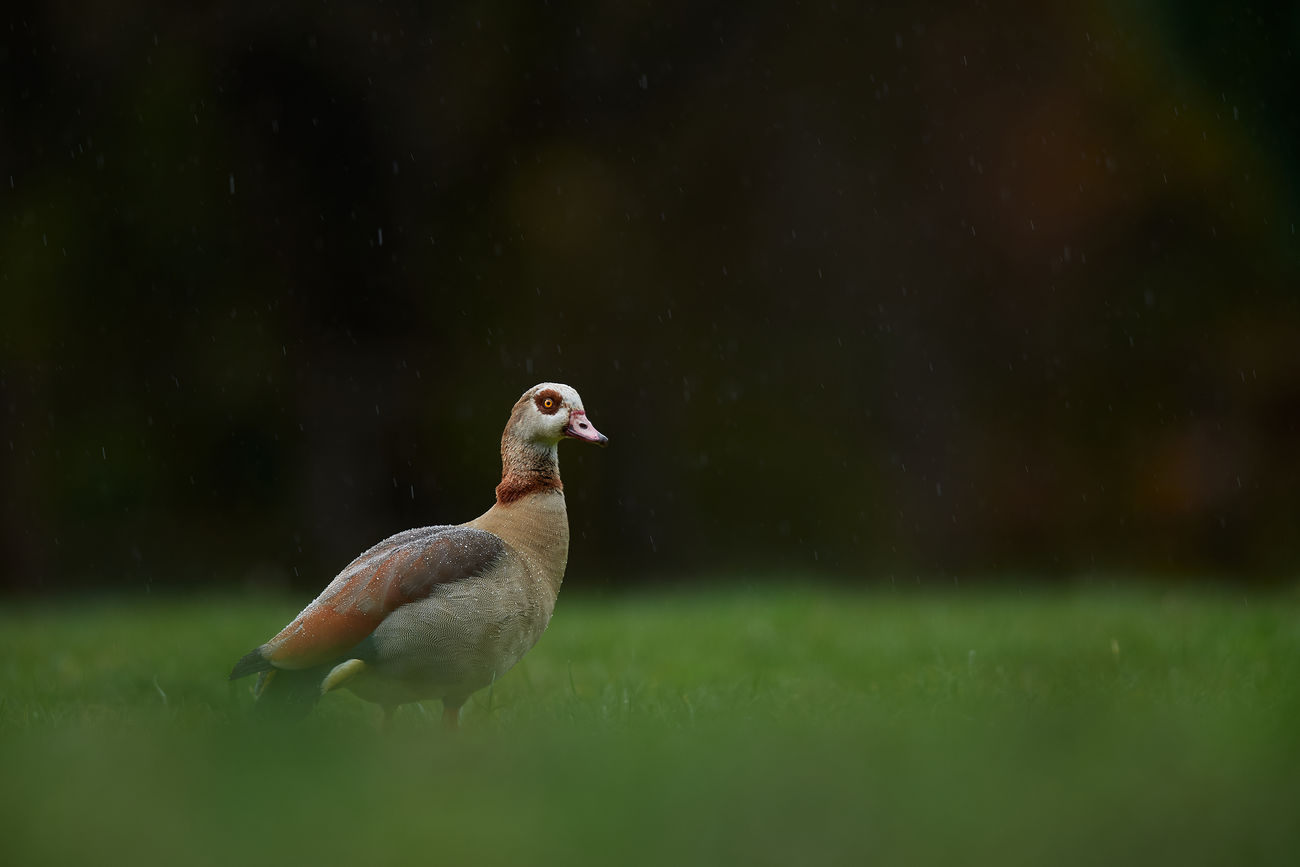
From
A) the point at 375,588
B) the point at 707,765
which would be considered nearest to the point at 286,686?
the point at 375,588

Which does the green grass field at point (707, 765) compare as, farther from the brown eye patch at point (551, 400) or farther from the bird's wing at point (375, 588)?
the brown eye patch at point (551, 400)

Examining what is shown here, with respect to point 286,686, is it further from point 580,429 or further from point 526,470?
point 580,429

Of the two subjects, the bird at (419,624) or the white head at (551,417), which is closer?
the bird at (419,624)

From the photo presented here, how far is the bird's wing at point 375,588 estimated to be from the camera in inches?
153

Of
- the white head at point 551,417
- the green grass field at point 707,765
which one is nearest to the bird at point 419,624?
the green grass field at point 707,765

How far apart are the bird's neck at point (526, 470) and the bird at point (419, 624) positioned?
0.52 ft

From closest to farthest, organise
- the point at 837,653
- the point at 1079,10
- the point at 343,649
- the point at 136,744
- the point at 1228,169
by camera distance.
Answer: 1. the point at 136,744
2. the point at 343,649
3. the point at 837,653
4. the point at 1228,169
5. the point at 1079,10

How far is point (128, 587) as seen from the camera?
39.5 ft

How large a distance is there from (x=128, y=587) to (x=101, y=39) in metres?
4.46

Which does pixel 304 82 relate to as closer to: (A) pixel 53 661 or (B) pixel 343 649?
(A) pixel 53 661

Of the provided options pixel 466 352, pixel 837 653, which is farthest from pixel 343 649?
pixel 466 352

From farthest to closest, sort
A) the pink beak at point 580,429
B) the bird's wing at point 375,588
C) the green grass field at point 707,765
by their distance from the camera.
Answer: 1. the pink beak at point 580,429
2. the bird's wing at point 375,588
3. the green grass field at point 707,765

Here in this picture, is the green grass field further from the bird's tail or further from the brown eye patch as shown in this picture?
the brown eye patch

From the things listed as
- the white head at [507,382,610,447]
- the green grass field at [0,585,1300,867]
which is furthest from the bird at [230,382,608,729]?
the white head at [507,382,610,447]
